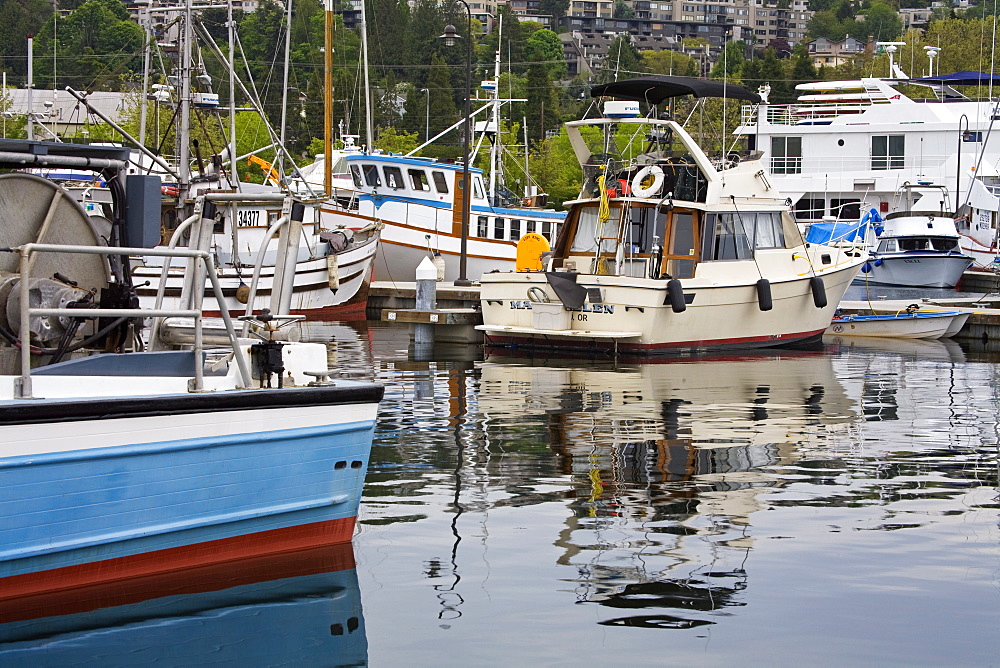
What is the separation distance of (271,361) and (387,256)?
1168 inches

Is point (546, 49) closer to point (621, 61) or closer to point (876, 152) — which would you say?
point (621, 61)

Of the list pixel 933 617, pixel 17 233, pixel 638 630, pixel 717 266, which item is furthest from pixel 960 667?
pixel 717 266

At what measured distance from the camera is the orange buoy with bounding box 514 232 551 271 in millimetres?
24078

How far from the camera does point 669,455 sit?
12.4m

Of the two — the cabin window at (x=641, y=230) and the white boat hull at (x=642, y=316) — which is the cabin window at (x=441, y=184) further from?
the cabin window at (x=641, y=230)

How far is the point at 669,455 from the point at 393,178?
26742 millimetres

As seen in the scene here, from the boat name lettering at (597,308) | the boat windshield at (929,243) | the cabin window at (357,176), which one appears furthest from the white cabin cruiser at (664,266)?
the boat windshield at (929,243)

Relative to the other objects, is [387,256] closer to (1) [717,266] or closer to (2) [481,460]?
(1) [717,266]

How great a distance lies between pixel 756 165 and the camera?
23.3m

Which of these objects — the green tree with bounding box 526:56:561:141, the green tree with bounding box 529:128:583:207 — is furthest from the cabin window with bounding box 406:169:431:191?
the green tree with bounding box 526:56:561:141

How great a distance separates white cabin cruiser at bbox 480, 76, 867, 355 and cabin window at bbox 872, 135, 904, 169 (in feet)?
91.1

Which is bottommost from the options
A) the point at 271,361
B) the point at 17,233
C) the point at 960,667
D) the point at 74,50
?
the point at 960,667

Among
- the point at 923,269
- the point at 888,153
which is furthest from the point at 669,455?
the point at 888,153

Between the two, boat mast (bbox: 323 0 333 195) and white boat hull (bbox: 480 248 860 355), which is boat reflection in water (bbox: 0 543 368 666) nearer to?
white boat hull (bbox: 480 248 860 355)
